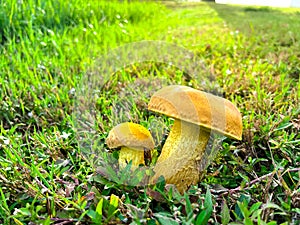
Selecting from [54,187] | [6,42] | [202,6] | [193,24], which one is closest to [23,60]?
[6,42]

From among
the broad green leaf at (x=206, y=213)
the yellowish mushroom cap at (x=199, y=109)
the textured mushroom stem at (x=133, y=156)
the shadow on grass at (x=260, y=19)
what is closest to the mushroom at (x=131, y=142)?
the textured mushroom stem at (x=133, y=156)

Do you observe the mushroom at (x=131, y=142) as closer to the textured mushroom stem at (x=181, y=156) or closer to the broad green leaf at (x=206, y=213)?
the textured mushroom stem at (x=181, y=156)

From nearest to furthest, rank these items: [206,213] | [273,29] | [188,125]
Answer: [206,213], [188,125], [273,29]

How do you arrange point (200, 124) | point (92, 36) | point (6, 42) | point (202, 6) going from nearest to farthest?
point (200, 124) → point (6, 42) → point (92, 36) → point (202, 6)

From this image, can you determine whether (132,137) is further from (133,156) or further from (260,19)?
(260,19)

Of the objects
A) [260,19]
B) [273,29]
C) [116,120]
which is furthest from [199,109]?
[260,19]

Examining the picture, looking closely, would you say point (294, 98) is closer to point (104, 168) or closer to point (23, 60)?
point (104, 168)
